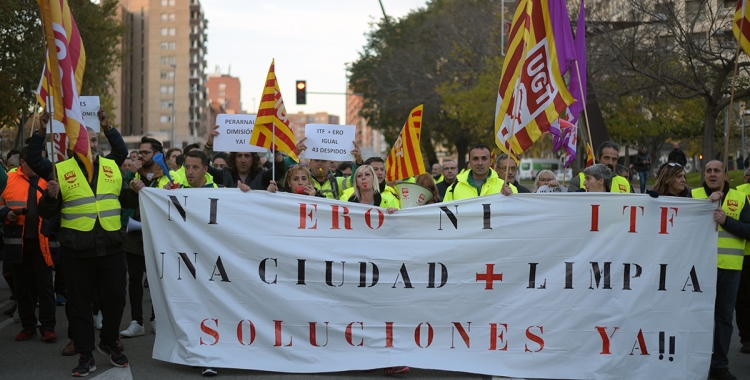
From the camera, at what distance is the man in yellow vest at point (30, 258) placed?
27.3ft

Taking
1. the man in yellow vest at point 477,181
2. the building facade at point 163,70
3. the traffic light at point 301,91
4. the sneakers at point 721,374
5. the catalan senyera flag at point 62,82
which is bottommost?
the sneakers at point 721,374

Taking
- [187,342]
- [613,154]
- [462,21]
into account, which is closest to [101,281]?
→ [187,342]

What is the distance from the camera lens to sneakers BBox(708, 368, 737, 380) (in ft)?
22.2

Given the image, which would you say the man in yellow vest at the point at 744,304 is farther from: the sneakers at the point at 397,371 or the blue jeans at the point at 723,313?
the sneakers at the point at 397,371

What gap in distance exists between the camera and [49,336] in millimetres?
8180

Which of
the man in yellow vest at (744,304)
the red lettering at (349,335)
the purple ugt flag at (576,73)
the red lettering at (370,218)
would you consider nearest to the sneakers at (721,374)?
the man in yellow vest at (744,304)

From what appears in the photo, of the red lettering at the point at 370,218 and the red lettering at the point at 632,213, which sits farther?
the red lettering at the point at 370,218

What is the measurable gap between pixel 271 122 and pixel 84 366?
2779mm

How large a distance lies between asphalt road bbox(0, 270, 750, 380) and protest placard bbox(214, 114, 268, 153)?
6.99ft

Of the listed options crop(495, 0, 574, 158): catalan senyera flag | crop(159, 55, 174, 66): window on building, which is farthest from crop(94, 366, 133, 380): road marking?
crop(159, 55, 174, 66): window on building

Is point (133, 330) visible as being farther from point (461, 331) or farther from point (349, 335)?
point (461, 331)

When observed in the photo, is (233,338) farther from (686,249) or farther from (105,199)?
(686,249)

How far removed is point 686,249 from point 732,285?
1.77 feet

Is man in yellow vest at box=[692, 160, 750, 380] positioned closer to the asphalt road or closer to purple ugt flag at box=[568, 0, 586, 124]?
the asphalt road
